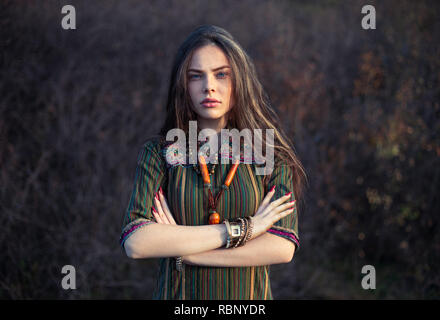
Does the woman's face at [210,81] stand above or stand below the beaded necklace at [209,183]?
above

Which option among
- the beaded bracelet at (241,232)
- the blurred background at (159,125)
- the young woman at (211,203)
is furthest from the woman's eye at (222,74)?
the blurred background at (159,125)

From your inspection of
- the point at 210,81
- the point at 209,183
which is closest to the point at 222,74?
the point at 210,81

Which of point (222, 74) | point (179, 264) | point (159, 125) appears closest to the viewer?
point (179, 264)

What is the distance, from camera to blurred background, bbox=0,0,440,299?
4.24m

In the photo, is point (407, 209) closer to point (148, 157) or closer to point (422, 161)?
point (422, 161)

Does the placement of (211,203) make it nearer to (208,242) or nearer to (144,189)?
(208,242)

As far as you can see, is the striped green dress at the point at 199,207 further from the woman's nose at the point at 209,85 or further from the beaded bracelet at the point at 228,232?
the woman's nose at the point at 209,85

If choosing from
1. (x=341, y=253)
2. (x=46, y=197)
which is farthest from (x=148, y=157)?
(x=341, y=253)

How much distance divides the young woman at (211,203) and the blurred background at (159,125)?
7.78 feet

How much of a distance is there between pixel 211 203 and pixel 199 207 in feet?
0.23

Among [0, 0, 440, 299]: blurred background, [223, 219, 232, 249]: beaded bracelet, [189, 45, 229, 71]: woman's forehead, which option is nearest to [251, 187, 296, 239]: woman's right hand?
[223, 219, 232, 249]: beaded bracelet

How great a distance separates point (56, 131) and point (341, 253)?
4.18 metres

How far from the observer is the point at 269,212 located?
6.73ft

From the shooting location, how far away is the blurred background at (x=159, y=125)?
4.24 m
